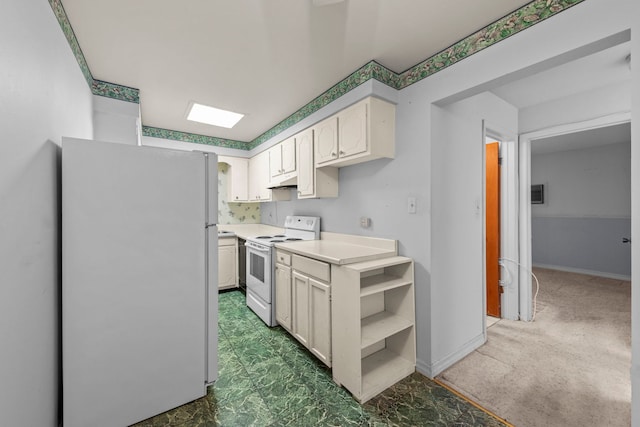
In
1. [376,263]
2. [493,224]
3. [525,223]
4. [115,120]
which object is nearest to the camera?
[376,263]

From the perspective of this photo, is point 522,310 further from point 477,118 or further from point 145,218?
point 145,218

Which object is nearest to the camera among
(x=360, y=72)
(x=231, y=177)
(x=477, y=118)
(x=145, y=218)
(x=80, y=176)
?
(x=80, y=176)

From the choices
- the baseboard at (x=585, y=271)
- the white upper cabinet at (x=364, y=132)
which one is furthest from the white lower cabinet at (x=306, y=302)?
the baseboard at (x=585, y=271)

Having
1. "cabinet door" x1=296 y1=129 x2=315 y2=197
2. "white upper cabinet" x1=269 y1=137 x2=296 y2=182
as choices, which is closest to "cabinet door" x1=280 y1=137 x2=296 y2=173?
"white upper cabinet" x1=269 y1=137 x2=296 y2=182

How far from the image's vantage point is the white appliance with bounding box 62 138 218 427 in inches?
53.9

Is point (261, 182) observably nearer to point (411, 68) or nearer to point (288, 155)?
point (288, 155)

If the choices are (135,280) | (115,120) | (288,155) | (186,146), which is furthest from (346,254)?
(186,146)

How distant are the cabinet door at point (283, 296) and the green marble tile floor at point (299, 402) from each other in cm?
34

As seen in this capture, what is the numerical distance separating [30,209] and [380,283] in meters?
1.99

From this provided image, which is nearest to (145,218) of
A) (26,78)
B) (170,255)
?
(170,255)

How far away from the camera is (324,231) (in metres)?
3.05

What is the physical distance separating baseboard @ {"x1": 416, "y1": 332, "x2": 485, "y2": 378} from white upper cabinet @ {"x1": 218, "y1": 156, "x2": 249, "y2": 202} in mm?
3509

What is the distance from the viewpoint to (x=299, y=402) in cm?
170

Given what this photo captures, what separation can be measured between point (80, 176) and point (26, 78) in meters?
0.48
